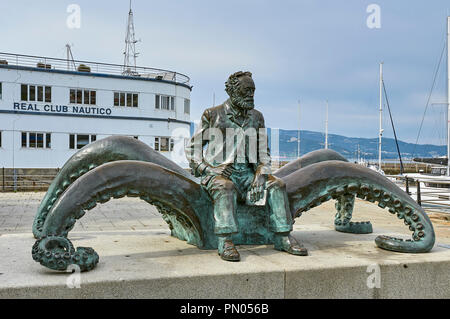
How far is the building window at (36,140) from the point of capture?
26.3 metres

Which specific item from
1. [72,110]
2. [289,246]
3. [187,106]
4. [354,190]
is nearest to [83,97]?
[72,110]

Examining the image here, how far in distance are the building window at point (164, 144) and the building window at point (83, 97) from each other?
4.67 metres

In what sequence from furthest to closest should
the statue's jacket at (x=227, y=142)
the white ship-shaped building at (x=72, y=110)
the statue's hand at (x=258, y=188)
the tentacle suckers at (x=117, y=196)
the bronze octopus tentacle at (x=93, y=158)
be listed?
1. the white ship-shaped building at (x=72, y=110)
2. the bronze octopus tentacle at (x=93, y=158)
3. the statue's jacket at (x=227, y=142)
4. the statue's hand at (x=258, y=188)
5. the tentacle suckers at (x=117, y=196)

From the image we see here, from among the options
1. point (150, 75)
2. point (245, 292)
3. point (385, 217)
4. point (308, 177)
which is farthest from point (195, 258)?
point (150, 75)

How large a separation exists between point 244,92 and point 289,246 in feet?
5.40

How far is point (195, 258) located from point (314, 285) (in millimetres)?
1124

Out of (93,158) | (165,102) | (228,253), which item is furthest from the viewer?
(165,102)

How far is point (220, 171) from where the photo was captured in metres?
4.66

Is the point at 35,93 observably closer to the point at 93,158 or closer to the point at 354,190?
the point at 93,158

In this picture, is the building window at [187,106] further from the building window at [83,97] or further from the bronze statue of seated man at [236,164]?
the bronze statue of seated man at [236,164]

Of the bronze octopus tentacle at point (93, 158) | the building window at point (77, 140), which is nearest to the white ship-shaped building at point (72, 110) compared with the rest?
the building window at point (77, 140)

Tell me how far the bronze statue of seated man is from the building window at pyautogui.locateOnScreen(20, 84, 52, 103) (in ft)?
79.7

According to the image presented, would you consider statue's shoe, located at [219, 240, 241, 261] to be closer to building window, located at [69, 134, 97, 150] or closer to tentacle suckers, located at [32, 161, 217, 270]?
tentacle suckers, located at [32, 161, 217, 270]

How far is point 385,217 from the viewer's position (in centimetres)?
1336
